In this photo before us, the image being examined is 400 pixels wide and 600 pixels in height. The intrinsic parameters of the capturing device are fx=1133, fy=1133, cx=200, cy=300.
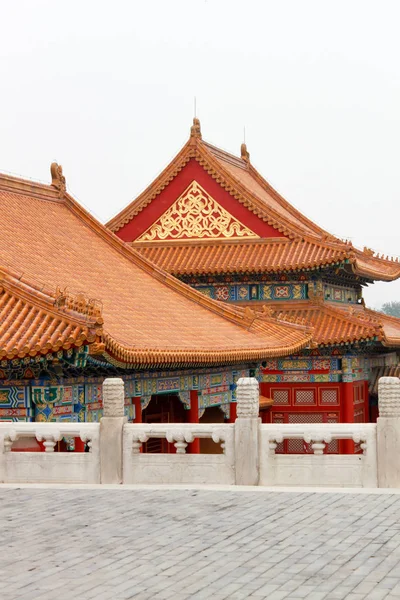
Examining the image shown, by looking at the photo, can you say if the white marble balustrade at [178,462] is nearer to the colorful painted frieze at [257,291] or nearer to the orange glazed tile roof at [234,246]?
the orange glazed tile roof at [234,246]

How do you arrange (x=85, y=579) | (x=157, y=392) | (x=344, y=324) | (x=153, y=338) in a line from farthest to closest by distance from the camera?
1. (x=344, y=324)
2. (x=157, y=392)
3. (x=153, y=338)
4. (x=85, y=579)

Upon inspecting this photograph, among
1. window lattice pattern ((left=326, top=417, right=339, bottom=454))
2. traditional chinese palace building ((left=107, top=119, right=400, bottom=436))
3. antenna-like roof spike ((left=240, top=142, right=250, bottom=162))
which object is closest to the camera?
window lattice pattern ((left=326, top=417, right=339, bottom=454))

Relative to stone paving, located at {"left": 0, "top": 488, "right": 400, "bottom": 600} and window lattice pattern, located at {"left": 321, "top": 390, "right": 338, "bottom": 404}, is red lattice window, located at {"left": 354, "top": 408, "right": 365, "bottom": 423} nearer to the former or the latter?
window lattice pattern, located at {"left": 321, "top": 390, "right": 338, "bottom": 404}

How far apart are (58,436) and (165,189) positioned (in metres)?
18.9

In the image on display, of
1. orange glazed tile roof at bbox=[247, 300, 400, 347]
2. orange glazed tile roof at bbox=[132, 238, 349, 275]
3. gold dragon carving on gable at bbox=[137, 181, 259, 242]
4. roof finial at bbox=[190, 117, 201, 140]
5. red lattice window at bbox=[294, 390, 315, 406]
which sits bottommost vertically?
red lattice window at bbox=[294, 390, 315, 406]

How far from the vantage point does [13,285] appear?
670 inches

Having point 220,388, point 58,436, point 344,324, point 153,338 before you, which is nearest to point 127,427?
point 58,436

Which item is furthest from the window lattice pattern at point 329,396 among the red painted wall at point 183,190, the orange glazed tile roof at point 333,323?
the red painted wall at point 183,190

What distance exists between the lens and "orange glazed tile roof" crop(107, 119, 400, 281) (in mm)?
31484

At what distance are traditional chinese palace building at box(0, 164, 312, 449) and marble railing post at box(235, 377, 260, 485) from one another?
2.08m

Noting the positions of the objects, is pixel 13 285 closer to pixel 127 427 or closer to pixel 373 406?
pixel 127 427

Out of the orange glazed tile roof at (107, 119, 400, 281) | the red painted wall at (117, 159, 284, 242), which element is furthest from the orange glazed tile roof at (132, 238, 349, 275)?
the red painted wall at (117, 159, 284, 242)

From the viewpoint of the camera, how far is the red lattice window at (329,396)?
31672mm

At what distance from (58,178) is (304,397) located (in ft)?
34.8
